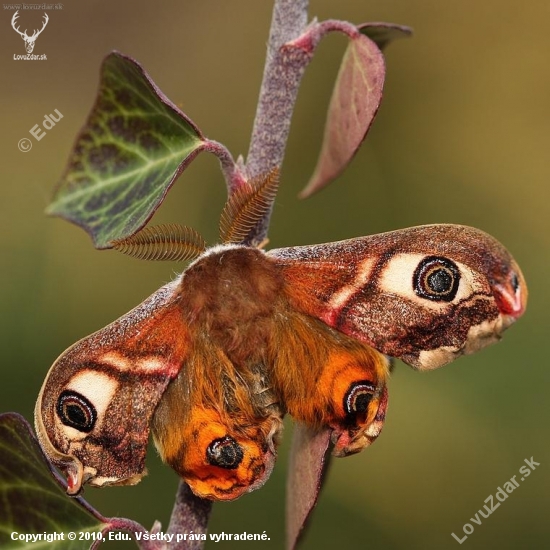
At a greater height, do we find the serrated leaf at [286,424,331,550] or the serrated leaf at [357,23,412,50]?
the serrated leaf at [357,23,412,50]

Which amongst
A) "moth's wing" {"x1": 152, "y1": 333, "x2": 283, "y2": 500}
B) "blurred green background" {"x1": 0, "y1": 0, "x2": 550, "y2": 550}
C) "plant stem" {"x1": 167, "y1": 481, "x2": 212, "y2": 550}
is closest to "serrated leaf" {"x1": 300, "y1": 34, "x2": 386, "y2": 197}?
"moth's wing" {"x1": 152, "y1": 333, "x2": 283, "y2": 500}

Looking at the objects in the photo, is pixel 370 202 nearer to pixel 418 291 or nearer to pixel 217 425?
pixel 418 291

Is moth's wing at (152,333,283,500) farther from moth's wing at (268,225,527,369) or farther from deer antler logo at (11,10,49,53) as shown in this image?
deer antler logo at (11,10,49,53)

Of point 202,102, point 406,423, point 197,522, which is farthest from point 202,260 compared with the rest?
point 202,102

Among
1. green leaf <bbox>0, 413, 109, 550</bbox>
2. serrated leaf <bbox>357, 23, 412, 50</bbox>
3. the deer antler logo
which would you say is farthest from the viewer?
the deer antler logo

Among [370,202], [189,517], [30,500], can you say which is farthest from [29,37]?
[189,517]

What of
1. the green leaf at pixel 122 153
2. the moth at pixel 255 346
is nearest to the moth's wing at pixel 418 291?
the moth at pixel 255 346

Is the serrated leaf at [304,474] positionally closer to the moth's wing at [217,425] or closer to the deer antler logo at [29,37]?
the moth's wing at [217,425]
